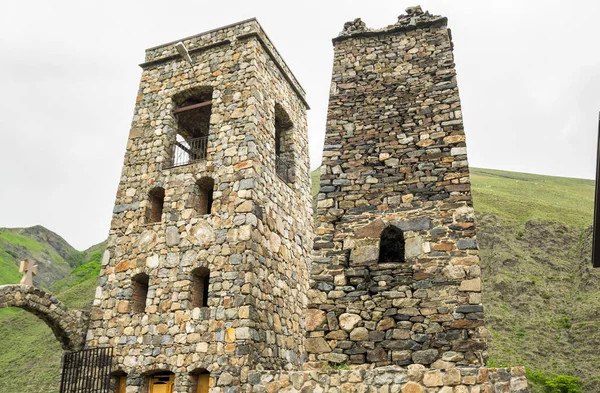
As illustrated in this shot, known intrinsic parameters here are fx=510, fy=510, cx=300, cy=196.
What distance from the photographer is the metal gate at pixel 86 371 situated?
10.7m

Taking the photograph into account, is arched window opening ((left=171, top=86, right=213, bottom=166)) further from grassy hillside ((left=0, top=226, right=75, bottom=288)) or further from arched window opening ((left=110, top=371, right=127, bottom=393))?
grassy hillside ((left=0, top=226, right=75, bottom=288))

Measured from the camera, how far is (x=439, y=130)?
8.37 metres

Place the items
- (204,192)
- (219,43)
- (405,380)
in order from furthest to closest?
1. (219,43)
2. (204,192)
3. (405,380)

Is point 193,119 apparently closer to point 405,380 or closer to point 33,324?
point 405,380

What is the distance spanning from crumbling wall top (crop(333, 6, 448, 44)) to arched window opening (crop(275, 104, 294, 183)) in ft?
14.6

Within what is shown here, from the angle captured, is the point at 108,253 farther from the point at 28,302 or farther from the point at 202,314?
the point at 202,314

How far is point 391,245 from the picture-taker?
801 cm

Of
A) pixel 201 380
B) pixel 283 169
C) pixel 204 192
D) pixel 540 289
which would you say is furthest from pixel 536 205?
pixel 201 380

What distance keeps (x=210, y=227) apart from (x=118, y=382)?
3.82 metres

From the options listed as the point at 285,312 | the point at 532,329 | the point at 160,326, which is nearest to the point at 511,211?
the point at 532,329

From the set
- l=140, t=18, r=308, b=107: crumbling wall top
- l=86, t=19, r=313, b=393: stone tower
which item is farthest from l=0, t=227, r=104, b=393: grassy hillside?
l=140, t=18, r=308, b=107: crumbling wall top

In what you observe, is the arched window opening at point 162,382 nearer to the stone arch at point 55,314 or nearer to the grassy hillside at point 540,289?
the stone arch at point 55,314

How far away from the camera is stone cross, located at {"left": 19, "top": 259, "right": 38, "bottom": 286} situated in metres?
10.9

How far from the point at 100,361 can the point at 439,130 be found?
838cm
